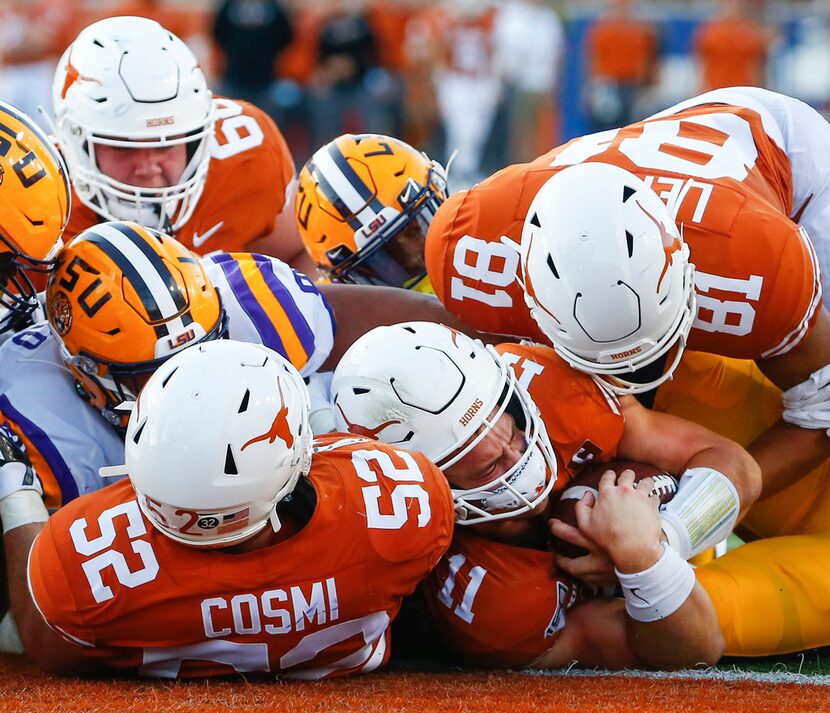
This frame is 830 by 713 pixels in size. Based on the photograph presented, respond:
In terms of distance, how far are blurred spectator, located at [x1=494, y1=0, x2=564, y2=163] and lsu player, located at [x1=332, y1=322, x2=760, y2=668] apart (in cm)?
1067

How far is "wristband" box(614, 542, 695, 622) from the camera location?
2895mm

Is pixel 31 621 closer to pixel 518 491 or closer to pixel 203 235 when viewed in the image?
pixel 518 491

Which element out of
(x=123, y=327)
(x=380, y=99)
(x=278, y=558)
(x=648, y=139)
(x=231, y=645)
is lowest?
(x=380, y=99)

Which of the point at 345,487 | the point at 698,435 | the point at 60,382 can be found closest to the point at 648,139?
the point at 698,435

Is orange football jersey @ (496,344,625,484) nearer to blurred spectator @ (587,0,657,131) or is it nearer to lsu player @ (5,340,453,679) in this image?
lsu player @ (5,340,453,679)

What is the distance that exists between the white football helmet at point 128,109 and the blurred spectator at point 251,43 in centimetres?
861

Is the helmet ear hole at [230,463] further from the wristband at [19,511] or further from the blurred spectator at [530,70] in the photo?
the blurred spectator at [530,70]

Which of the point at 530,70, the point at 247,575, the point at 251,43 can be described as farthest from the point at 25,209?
the point at 530,70

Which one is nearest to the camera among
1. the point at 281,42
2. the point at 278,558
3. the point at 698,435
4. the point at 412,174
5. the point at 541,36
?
the point at 278,558

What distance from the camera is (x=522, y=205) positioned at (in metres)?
3.33

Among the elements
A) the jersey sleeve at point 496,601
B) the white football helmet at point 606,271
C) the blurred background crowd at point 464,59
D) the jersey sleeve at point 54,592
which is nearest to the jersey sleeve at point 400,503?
the jersey sleeve at point 496,601

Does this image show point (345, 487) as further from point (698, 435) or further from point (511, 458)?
point (698, 435)

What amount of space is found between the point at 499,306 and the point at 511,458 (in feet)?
1.86

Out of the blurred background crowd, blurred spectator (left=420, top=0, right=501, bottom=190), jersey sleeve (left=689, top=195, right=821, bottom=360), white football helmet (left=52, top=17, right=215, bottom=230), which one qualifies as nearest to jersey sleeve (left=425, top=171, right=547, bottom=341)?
jersey sleeve (left=689, top=195, right=821, bottom=360)
